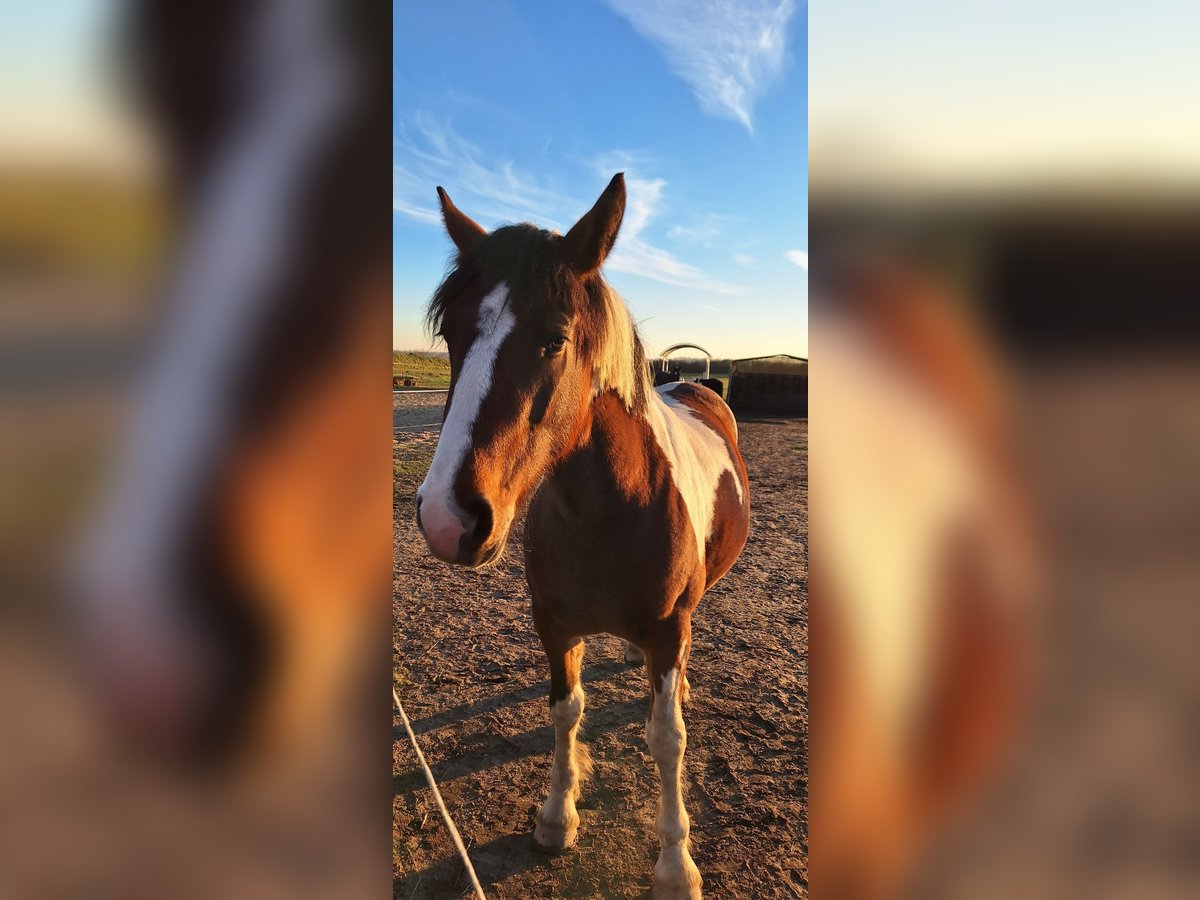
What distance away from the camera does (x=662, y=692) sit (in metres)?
2.25

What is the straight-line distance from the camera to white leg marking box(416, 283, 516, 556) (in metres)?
1.29

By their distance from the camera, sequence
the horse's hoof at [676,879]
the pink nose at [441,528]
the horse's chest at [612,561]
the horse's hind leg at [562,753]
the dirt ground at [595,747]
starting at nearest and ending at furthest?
the pink nose at [441,528], the horse's chest at [612,561], the horse's hoof at [676,879], the dirt ground at [595,747], the horse's hind leg at [562,753]

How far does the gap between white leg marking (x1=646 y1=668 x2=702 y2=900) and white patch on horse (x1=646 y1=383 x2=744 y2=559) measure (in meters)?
0.61

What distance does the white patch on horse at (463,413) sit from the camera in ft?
4.26

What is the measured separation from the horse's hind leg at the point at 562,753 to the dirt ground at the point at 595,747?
8 cm

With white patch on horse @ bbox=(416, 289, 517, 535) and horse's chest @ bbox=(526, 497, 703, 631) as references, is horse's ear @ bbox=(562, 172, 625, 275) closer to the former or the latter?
white patch on horse @ bbox=(416, 289, 517, 535)
